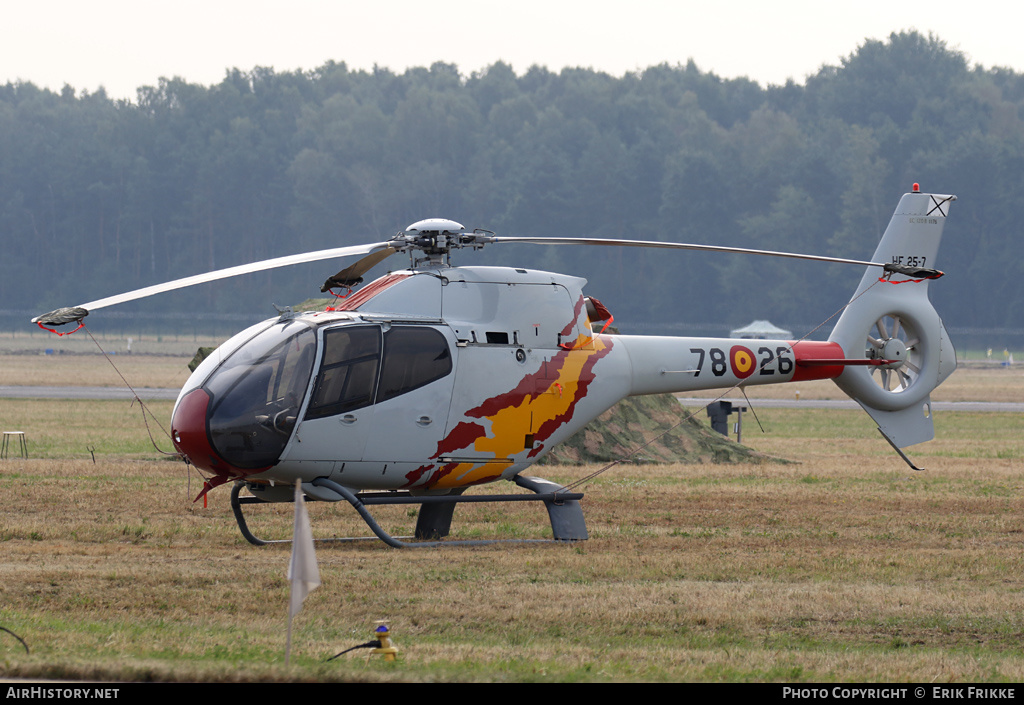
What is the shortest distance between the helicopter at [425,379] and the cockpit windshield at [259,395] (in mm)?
14

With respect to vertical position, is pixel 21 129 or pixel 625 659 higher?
pixel 21 129

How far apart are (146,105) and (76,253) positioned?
25.4 metres

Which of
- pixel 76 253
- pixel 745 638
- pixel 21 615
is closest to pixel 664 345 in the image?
pixel 745 638

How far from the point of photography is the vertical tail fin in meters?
16.7

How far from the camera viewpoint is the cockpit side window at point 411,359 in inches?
510

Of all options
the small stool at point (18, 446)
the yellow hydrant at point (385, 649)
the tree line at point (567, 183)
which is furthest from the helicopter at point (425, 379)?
the tree line at point (567, 183)

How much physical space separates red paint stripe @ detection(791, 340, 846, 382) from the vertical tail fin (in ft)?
0.63

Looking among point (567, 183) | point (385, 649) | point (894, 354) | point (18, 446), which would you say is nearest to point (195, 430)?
point (385, 649)

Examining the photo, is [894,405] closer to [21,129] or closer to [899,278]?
[899,278]

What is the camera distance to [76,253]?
123375 millimetres

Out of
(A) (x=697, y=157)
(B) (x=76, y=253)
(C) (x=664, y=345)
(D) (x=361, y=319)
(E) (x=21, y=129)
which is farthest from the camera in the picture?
(E) (x=21, y=129)

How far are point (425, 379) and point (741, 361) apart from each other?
174 inches

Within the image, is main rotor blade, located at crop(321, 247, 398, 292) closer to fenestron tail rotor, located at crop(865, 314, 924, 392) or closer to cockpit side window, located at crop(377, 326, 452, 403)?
cockpit side window, located at crop(377, 326, 452, 403)

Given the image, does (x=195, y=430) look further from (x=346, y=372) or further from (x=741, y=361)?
(x=741, y=361)
